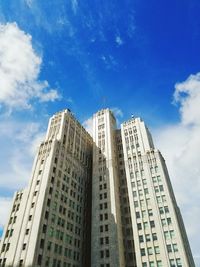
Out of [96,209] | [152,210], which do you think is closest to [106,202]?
[96,209]

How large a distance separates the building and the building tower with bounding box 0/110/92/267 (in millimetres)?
246

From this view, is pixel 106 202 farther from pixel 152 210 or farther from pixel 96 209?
pixel 152 210

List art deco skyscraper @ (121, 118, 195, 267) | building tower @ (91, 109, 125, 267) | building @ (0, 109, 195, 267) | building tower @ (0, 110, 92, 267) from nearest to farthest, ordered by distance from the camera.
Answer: building tower @ (0, 110, 92, 267) < building @ (0, 109, 195, 267) < art deco skyscraper @ (121, 118, 195, 267) < building tower @ (91, 109, 125, 267)

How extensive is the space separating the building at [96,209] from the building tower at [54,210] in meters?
0.25

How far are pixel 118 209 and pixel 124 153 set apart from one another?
2745 centimetres

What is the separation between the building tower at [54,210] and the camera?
2674 inches

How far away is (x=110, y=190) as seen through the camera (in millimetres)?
96750

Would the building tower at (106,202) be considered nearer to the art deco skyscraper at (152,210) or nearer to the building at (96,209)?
the building at (96,209)

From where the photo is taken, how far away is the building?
7200 centimetres

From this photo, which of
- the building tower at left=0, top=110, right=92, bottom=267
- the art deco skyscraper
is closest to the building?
the art deco skyscraper

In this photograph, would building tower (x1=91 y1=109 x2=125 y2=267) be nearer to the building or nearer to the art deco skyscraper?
the building

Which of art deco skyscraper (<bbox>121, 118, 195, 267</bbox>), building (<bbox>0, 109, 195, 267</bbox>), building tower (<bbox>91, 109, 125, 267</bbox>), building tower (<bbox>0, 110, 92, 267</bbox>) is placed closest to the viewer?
building tower (<bbox>0, 110, 92, 267</bbox>)

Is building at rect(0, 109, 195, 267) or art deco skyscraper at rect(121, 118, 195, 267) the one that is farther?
art deco skyscraper at rect(121, 118, 195, 267)

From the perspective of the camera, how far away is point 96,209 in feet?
309
